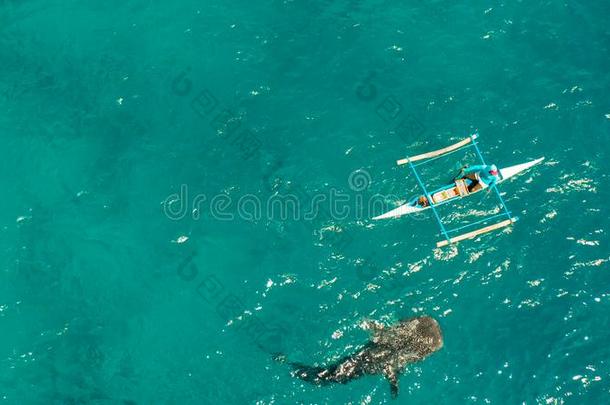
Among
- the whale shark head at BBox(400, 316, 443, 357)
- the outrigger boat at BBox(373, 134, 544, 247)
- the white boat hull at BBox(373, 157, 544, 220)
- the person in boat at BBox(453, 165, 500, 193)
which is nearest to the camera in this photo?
the whale shark head at BBox(400, 316, 443, 357)

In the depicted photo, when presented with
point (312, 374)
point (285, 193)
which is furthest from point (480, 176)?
point (312, 374)

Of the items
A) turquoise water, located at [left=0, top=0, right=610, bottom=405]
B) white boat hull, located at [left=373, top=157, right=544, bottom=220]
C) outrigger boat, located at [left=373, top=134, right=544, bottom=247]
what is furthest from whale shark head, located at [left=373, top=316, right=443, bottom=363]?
white boat hull, located at [left=373, top=157, right=544, bottom=220]

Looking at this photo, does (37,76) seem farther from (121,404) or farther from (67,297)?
(121,404)

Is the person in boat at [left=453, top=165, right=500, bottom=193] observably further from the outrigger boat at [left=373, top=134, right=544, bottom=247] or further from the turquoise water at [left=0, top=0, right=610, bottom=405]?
the turquoise water at [left=0, top=0, right=610, bottom=405]

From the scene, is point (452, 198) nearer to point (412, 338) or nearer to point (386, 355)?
point (412, 338)

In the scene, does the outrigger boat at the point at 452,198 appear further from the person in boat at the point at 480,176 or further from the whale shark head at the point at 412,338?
the whale shark head at the point at 412,338

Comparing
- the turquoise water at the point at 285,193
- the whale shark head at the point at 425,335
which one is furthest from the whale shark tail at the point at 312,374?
the whale shark head at the point at 425,335
